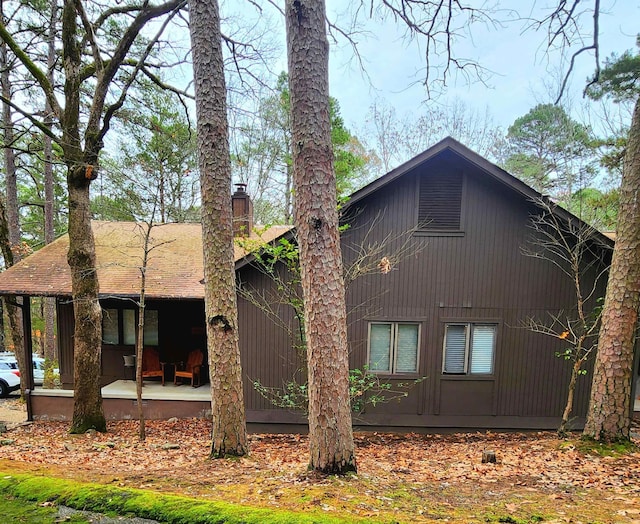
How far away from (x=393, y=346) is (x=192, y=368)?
16.4ft

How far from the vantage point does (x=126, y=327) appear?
9.52 meters

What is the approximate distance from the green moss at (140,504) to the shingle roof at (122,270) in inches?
214

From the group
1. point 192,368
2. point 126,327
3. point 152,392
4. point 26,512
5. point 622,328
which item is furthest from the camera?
point 126,327

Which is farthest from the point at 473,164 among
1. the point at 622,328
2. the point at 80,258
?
the point at 80,258

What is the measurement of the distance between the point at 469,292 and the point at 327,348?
473cm

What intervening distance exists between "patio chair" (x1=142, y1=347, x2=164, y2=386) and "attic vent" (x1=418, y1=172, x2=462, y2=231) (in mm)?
7370

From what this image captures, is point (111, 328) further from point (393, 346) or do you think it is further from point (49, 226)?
point (393, 346)

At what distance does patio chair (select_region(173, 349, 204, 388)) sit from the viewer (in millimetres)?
8656

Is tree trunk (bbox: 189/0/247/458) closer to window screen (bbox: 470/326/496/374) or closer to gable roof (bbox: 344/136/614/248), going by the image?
gable roof (bbox: 344/136/614/248)

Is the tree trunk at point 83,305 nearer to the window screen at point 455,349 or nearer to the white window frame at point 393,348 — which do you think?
the white window frame at point 393,348

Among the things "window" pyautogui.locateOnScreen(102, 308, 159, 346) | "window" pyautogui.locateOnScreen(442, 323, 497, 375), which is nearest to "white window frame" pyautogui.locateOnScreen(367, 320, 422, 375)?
"window" pyautogui.locateOnScreen(442, 323, 497, 375)

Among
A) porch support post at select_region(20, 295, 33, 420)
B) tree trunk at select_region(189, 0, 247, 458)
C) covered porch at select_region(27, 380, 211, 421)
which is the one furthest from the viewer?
porch support post at select_region(20, 295, 33, 420)

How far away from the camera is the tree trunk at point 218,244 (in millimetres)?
4426

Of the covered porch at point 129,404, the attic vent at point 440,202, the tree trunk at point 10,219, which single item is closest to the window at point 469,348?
the attic vent at point 440,202
